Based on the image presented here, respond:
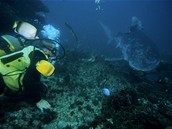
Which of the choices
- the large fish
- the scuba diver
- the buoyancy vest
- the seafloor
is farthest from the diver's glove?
the large fish

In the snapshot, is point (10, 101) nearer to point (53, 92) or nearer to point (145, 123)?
point (53, 92)

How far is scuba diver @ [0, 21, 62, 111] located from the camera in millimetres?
3492

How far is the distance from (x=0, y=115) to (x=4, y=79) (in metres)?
1.38

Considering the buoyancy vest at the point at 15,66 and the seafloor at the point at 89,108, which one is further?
the seafloor at the point at 89,108

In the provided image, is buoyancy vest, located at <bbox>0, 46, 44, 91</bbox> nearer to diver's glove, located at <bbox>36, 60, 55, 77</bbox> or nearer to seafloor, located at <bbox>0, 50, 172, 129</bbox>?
diver's glove, located at <bbox>36, 60, 55, 77</bbox>

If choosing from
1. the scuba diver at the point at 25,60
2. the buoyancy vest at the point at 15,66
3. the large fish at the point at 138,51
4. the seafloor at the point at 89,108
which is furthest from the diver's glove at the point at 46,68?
the large fish at the point at 138,51

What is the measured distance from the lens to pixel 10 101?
511cm

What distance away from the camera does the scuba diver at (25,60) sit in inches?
137

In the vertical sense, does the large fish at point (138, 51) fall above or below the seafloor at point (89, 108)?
above

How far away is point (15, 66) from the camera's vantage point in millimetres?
3646

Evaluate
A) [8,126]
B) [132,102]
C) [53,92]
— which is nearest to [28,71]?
[8,126]

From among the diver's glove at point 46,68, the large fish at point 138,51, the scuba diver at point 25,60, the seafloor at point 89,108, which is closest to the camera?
the diver's glove at point 46,68

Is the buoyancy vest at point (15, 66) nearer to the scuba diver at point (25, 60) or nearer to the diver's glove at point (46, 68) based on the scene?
the scuba diver at point (25, 60)

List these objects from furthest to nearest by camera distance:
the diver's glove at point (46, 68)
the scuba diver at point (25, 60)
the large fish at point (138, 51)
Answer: the large fish at point (138, 51)
the scuba diver at point (25, 60)
the diver's glove at point (46, 68)
